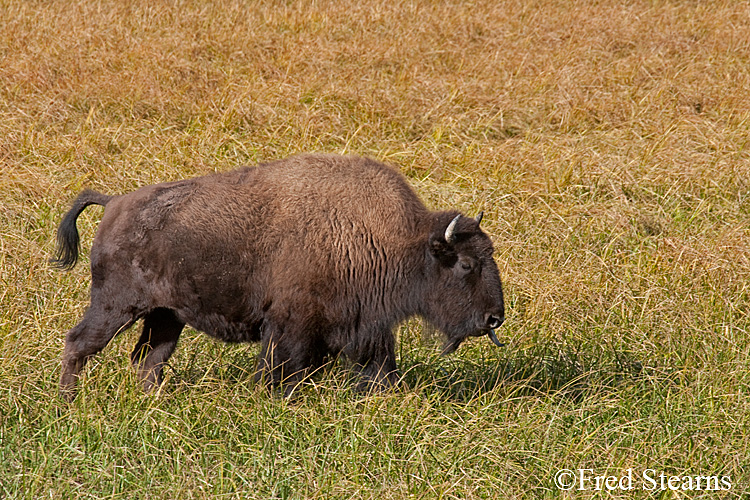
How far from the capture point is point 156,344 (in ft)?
16.6

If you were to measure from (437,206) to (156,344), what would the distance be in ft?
10.4

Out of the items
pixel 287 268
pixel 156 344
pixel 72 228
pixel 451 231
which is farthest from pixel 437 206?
pixel 72 228

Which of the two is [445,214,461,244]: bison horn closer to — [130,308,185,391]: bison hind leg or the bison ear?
the bison ear

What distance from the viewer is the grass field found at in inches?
158

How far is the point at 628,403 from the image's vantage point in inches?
187

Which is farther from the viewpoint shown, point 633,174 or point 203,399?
point 633,174

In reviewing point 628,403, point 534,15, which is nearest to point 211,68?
point 534,15

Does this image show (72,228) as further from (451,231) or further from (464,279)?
(464,279)

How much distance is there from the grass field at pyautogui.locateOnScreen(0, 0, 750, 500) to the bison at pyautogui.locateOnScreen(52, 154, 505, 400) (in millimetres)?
227

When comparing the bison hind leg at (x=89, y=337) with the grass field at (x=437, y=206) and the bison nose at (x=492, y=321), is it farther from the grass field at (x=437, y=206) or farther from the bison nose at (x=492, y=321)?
the bison nose at (x=492, y=321)

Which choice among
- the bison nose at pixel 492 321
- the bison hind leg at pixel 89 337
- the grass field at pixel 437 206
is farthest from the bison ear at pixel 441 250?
the bison hind leg at pixel 89 337

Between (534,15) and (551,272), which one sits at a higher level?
(534,15)

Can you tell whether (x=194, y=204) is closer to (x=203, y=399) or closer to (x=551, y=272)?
(x=203, y=399)

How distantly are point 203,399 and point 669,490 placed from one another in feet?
7.49
